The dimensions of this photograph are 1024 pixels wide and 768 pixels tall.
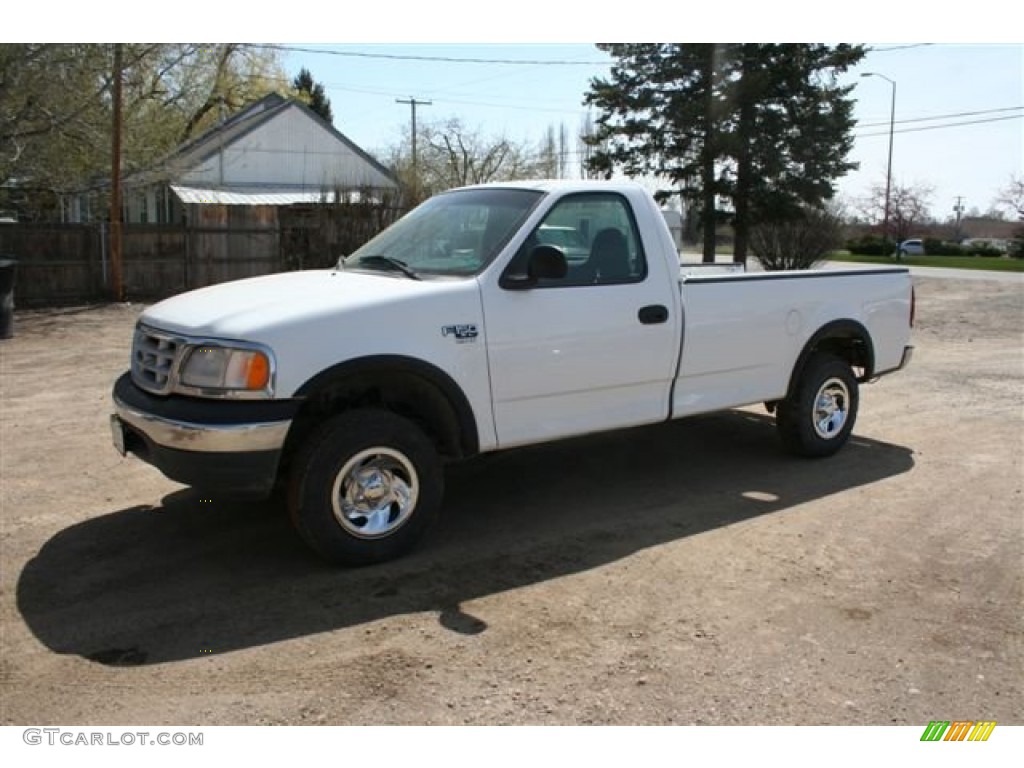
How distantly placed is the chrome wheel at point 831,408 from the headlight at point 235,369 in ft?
14.1

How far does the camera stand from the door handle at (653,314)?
5.54 meters

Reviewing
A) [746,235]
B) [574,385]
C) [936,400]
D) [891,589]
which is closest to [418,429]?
[574,385]

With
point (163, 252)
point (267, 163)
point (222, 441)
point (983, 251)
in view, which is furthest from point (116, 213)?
point (983, 251)

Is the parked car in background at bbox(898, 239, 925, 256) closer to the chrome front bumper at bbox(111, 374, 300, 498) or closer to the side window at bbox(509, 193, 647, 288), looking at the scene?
the side window at bbox(509, 193, 647, 288)

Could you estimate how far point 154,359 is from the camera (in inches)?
185

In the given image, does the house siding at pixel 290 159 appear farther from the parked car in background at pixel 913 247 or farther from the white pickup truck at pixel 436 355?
the parked car in background at pixel 913 247

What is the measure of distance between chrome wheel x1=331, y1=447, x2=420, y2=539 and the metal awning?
2658 cm

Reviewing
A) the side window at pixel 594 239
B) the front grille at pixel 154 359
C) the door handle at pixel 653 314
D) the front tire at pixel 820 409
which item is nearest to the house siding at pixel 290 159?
the front tire at pixel 820 409

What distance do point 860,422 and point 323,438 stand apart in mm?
5614

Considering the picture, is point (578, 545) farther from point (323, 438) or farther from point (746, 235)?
point (746, 235)

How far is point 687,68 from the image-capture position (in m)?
27.3
